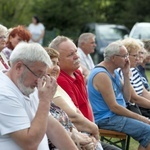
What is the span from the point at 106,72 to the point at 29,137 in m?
2.51

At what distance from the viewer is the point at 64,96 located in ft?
16.3

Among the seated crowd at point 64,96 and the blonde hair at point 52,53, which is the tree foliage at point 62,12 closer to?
the seated crowd at point 64,96

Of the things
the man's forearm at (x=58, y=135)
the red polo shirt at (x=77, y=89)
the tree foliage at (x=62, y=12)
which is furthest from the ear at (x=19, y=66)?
the tree foliage at (x=62, y=12)

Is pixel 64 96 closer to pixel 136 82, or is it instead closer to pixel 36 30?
pixel 136 82

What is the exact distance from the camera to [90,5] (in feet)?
110

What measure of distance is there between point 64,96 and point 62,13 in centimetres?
2625

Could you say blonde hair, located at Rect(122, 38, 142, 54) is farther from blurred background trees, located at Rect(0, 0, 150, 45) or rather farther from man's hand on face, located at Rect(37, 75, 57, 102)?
blurred background trees, located at Rect(0, 0, 150, 45)

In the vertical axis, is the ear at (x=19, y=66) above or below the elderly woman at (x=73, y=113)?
above

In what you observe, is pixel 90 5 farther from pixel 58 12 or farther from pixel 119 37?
pixel 119 37

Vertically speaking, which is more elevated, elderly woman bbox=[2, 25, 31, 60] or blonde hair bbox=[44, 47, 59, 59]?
blonde hair bbox=[44, 47, 59, 59]

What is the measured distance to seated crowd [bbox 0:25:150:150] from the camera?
3.71m

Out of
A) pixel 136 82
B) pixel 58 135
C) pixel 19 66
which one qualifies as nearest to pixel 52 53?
pixel 58 135

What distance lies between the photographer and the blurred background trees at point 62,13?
30.8 m

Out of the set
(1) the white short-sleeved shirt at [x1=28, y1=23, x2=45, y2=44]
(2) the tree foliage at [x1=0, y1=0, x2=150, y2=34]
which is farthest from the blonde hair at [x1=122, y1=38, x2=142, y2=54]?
(2) the tree foliage at [x1=0, y1=0, x2=150, y2=34]
